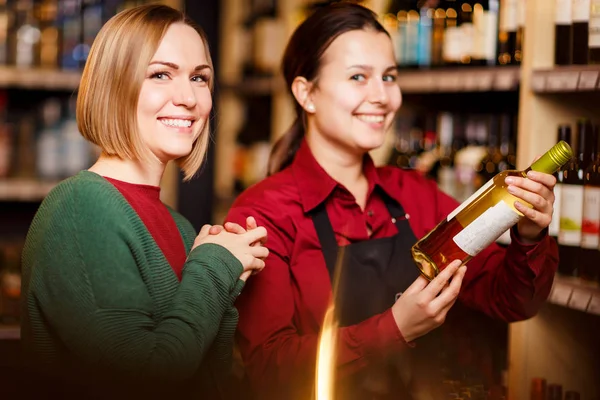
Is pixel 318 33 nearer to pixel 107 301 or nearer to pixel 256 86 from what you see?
pixel 107 301

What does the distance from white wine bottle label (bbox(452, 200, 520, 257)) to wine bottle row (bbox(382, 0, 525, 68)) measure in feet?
2.84

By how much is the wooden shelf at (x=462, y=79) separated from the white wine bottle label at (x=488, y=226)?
0.81 meters

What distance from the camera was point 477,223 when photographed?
4.11 ft

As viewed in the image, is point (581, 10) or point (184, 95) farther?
point (581, 10)

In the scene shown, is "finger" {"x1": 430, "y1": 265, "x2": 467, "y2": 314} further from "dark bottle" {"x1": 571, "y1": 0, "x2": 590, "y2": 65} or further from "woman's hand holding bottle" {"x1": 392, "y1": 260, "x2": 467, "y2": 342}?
"dark bottle" {"x1": 571, "y1": 0, "x2": 590, "y2": 65}

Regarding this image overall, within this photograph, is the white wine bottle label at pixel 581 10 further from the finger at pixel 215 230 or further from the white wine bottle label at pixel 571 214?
the finger at pixel 215 230

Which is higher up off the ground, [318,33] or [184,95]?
[318,33]

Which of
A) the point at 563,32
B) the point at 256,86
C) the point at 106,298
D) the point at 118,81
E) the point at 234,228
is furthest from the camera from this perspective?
the point at 256,86

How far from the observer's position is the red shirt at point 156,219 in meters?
1.24

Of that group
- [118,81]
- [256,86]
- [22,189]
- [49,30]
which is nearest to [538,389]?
[118,81]

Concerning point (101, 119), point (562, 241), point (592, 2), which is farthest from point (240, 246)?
point (592, 2)

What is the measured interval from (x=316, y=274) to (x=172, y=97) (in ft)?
1.63

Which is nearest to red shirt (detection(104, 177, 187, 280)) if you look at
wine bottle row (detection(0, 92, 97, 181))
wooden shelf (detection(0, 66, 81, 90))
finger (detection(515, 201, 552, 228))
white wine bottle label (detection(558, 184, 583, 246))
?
finger (detection(515, 201, 552, 228))

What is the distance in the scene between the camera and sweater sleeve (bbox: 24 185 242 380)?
3.54ft
